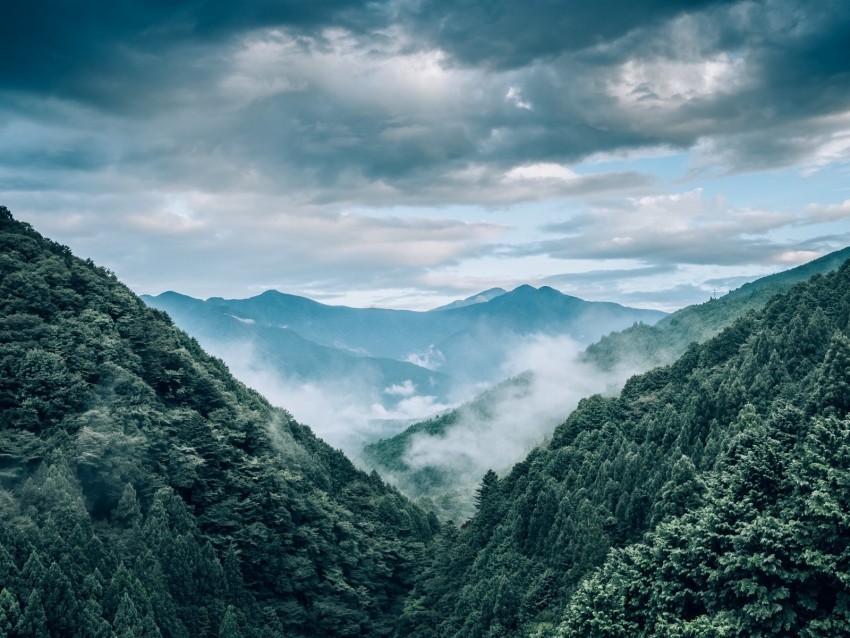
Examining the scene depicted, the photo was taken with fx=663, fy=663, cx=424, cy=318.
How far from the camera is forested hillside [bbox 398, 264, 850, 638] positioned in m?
23.3

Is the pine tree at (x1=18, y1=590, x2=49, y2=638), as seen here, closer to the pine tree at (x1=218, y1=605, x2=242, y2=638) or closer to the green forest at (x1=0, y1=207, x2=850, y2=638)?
the green forest at (x1=0, y1=207, x2=850, y2=638)

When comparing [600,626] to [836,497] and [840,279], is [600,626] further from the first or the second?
[840,279]

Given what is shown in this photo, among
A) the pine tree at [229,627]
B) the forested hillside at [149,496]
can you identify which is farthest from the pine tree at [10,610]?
the pine tree at [229,627]

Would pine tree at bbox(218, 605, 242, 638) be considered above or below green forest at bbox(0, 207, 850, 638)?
below

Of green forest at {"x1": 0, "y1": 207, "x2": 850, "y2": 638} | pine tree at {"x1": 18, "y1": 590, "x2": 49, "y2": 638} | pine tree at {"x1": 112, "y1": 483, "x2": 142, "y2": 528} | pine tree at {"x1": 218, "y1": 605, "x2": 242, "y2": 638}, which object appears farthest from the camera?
pine tree at {"x1": 112, "y1": 483, "x2": 142, "y2": 528}

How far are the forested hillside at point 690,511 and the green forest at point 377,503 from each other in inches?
5.9

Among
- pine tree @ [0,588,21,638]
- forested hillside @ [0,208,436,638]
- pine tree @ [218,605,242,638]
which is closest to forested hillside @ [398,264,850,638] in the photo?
forested hillside @ [0,208,436,638]

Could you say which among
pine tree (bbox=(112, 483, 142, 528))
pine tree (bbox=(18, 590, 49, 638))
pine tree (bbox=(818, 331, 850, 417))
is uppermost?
pine tree (bbox=(818, 331, 850, 417))

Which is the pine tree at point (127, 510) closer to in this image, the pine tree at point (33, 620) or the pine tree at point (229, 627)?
the pine tree at point (229, 627)

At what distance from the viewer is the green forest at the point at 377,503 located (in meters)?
26.7

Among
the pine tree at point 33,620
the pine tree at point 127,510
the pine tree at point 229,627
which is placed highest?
the pine tree at point 127,510

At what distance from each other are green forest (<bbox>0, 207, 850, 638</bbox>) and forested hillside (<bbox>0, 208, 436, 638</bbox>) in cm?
17

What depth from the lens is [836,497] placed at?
22734 millimetres

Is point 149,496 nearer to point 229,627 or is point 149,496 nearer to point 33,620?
point 229,627
